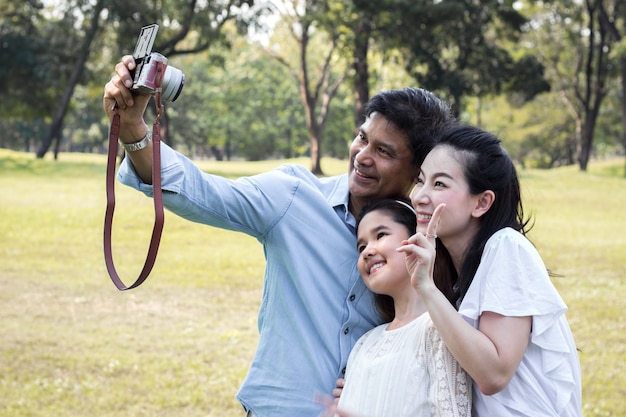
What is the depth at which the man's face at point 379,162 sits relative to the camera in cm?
256

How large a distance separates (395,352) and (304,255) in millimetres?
426

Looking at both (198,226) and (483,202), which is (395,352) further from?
(198,226)

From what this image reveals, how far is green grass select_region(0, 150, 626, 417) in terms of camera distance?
6.06 meters

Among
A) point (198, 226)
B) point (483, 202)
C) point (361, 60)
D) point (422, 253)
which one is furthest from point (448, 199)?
point (361, 60)

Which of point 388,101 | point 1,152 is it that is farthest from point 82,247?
point 1,152

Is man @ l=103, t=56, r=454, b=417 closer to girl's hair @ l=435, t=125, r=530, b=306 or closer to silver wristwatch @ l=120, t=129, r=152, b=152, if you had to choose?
silver wristwatch @ l=120, t=129, r=152, b=152

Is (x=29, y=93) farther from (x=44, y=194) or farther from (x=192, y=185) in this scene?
(x=192, y=185)

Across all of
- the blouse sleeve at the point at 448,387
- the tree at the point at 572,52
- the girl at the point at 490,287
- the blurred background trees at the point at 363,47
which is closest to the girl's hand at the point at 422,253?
the girl at the point at 490,287

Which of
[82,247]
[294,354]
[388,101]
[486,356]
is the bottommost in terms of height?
[82,247]

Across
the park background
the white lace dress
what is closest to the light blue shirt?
the white lace dress

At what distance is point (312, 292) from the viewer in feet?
7.79

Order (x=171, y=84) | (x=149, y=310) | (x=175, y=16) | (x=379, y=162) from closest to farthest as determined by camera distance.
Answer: (x=171, y=84) → (x=379, y=162) → (x=149, y=310) → (x=175, y=16)

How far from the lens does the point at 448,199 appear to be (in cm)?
212

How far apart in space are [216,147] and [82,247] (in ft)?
167
